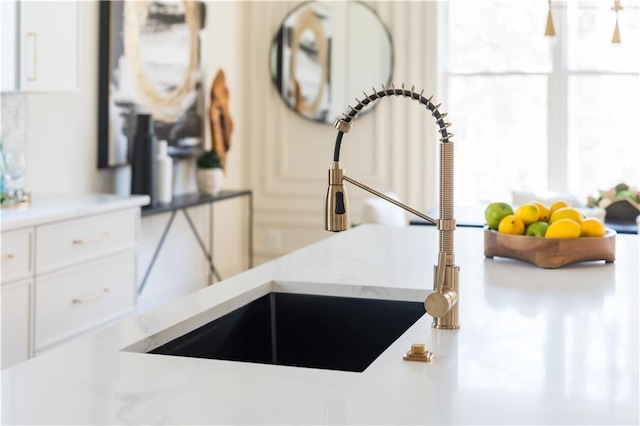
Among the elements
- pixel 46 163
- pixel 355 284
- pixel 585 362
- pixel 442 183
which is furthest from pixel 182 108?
pixel 585 362

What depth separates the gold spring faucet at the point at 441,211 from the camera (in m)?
1.58

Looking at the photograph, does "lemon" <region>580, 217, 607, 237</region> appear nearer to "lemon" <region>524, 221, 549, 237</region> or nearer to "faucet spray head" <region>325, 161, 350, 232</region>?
"lemon" <region>524, 221, 549, 237</region>

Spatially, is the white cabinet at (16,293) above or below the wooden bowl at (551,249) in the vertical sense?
below

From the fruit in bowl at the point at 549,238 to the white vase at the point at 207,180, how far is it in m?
3.08

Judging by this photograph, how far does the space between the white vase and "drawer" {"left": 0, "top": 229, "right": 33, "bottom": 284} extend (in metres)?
2.33

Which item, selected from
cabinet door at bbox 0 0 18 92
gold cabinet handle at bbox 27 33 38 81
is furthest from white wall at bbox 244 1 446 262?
cabinet door at bbox 0 0 18 92

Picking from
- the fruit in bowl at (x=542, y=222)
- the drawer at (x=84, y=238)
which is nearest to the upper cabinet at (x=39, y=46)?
the drawer at (x=84, y=238)

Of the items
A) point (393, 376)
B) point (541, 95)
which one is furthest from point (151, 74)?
point (393, 376)

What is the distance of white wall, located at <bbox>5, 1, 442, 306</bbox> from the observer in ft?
19.6

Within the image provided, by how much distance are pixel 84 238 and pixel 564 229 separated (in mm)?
1841

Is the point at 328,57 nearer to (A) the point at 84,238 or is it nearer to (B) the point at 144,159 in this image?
(B) the point at 144,159

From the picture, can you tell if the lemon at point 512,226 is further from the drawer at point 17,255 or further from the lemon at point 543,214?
the drawer at point 17,255

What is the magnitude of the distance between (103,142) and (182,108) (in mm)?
913

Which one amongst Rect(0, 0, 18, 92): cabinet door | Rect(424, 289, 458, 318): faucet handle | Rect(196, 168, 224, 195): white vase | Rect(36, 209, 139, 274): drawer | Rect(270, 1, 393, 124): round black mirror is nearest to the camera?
Rect(424, 289, 458, 318): faucet handle
